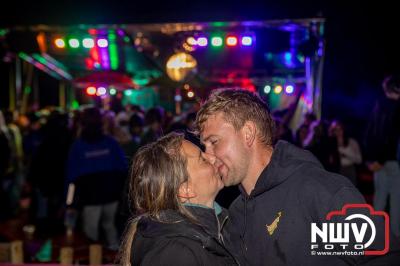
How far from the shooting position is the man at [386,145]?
17.9 feet

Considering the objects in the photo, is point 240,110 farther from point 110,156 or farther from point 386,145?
point 386,145

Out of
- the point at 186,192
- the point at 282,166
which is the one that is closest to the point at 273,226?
the point at 282,166

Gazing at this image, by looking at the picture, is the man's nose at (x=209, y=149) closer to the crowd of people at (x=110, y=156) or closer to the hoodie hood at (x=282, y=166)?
the hoodie hood at (x=282, y=166)

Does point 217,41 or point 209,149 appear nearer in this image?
point 209,149

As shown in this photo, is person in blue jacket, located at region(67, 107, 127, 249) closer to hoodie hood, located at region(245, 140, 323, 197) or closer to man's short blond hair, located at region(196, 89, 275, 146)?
man's short blond hair, located at region(196, 89, 275, 146)

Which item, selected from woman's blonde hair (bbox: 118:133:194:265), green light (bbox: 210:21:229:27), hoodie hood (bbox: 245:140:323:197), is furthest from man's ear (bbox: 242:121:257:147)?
green light (bbox: 210:21:229:27)

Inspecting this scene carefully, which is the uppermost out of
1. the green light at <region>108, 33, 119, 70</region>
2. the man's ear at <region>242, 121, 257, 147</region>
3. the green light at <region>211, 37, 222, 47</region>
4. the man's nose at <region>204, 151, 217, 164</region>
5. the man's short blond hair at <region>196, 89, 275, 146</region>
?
the green light at <region>108, 33, 119, 70</region>

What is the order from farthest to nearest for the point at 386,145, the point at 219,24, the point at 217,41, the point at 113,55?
the point at 113,55
the point at 217,41
the point at 219,24
the point at 386,145

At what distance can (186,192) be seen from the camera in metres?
2.31

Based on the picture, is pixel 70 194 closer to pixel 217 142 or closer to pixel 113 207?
Answer: pixel 113 207

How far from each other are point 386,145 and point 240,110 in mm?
3875

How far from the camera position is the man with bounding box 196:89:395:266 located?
2146mm

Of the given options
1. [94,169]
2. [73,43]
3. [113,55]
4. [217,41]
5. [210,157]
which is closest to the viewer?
[210,157]

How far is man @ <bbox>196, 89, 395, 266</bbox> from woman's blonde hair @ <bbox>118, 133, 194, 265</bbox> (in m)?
0.42
